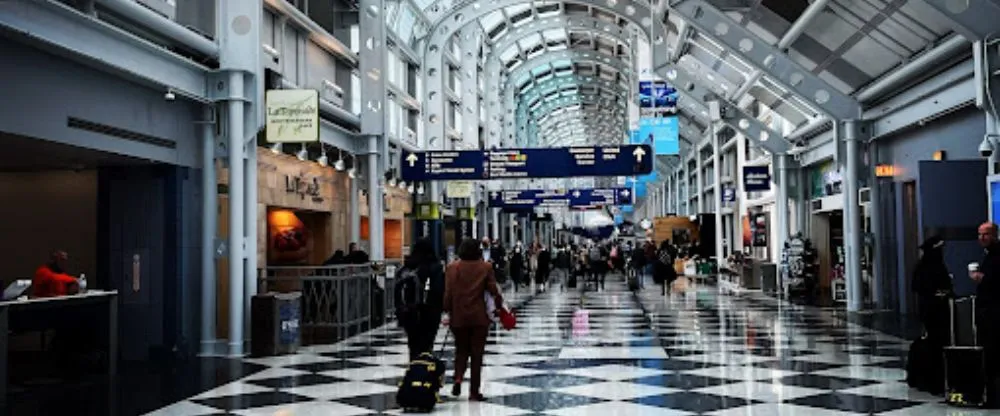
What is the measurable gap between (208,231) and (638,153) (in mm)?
12572

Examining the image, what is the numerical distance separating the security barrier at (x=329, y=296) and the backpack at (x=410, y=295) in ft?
18.0

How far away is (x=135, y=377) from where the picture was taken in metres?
9.59

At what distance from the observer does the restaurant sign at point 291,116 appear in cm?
1226

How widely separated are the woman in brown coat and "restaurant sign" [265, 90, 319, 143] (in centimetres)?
536

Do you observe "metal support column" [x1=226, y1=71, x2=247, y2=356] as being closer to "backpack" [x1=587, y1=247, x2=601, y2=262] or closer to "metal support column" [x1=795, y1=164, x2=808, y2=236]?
"metal support column" [x1=795, y1=164, x2=808, y2=236]

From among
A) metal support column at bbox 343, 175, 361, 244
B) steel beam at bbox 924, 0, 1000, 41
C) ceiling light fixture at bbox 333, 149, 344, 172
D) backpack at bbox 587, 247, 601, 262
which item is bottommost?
backpack at bbox 587, 247, 601, 262

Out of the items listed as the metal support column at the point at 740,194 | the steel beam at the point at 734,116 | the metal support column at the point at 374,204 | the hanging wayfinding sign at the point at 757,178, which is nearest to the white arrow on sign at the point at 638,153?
the steel beam at the point at 734,116

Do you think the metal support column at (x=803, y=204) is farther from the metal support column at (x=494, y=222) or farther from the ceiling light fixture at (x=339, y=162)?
the metal support column at (x=494, y=222)

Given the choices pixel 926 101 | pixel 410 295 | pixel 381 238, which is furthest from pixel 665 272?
pixel 410 295

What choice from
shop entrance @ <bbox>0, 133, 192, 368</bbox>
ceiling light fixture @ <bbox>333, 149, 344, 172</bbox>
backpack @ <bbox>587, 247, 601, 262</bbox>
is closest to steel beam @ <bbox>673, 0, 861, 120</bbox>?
ceiling light fixture @ <bbox>333, 149, 344, 172</bbox>

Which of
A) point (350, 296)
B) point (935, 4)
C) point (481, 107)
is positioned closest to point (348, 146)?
point (350, 296)

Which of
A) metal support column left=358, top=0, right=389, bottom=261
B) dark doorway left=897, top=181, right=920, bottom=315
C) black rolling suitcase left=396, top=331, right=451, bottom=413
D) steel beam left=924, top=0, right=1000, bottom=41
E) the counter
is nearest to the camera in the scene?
black rolling suitcase left=396, top=331, right=451, bottom=413

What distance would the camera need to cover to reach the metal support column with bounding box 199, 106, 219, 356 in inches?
454

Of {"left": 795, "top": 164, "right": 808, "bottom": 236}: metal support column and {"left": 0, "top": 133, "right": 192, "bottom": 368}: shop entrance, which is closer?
{"left": 0, "top": 133, "right": 192, "bottom": 368}: shop entrance
